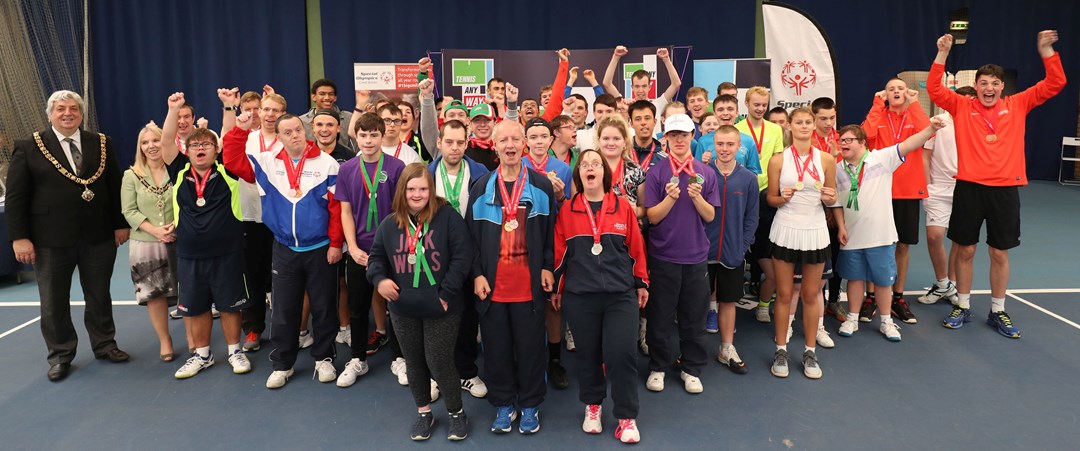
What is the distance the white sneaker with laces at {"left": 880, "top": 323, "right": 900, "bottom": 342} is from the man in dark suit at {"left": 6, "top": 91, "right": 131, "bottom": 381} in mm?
5120

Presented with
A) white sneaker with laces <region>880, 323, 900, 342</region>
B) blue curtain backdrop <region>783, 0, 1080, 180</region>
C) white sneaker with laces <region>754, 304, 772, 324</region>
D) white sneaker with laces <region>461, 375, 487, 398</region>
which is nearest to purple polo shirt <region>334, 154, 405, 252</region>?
white sneaker with laces <region>461, 375, 487, 398</region>

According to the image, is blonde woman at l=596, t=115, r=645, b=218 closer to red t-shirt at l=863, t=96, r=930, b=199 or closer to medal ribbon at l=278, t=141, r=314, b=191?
medal ribbon at l=278, t=141, r=314, b=191

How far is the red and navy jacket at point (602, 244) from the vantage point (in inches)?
115

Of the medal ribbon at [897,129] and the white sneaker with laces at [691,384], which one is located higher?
the medal ribbon at [897,129]

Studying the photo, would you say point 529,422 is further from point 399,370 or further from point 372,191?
point 372,191

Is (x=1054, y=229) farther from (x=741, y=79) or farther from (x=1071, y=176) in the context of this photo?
(x=1071, y=176)

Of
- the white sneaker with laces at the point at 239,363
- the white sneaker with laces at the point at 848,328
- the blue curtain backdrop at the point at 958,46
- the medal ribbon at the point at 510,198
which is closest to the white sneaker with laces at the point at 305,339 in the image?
the white sneaker with laces at the point at 239,363

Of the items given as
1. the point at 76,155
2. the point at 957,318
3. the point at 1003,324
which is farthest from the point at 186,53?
the point at 1003,324

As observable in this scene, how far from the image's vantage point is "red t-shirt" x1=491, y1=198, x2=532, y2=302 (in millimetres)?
2951

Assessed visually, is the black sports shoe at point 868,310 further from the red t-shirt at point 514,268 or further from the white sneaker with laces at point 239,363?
the white sneaker with laces at point 239,363

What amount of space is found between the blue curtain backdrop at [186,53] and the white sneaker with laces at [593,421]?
918cm

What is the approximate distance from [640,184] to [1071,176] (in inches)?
501

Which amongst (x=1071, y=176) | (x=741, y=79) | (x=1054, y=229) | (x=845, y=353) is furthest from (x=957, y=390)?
(x=1071, y=176)

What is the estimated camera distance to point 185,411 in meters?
3.36
